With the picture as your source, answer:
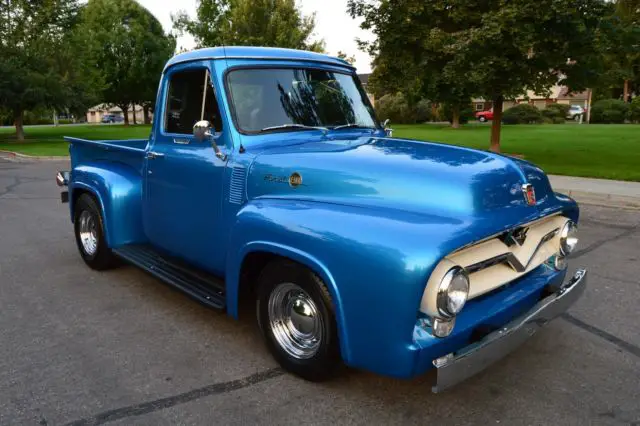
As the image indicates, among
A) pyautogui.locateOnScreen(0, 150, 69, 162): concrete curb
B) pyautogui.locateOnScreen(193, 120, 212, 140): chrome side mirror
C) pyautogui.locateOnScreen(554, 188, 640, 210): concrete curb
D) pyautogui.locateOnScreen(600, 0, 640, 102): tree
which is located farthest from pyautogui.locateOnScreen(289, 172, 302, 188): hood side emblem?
pyautogui.locateOnScreen(0, 150, 69, 162): concrete curb

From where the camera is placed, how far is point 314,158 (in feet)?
10.4

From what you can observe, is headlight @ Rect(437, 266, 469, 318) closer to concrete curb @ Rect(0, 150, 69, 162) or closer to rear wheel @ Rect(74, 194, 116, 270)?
rear wheel @ Rect(74, 194, 116, 270)

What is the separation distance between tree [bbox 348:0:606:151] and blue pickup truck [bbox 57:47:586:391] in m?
9.17

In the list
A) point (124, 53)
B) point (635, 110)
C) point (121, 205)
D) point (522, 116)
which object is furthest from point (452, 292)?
point (635, 110)

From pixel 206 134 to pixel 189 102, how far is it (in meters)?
0.64

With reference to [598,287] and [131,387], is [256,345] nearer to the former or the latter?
[131,387]

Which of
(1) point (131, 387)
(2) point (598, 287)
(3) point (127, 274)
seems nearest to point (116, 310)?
(3) point (127, 274)

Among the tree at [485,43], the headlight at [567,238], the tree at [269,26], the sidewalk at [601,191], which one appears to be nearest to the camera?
the headlight at [567,238]

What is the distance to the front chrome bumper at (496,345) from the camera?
2.38 m

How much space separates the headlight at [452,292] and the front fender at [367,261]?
0.38 feet

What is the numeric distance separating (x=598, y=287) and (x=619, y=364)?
1.61 meters

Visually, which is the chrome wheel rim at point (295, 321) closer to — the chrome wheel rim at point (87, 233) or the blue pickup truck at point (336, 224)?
the blue pickup truck at point (336, 224)

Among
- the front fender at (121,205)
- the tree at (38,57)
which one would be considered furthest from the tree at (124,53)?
the front fender at (121,205)

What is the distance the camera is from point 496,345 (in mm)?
2549
